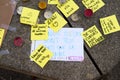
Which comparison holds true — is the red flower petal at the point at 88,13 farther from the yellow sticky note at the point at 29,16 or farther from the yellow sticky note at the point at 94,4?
the yellow sticky note at the point at 29,16

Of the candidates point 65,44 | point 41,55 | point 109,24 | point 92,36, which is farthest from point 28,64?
point 109,24

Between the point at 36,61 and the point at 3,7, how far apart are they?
14.1 inches

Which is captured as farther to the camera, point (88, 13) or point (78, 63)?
point (88, 13)

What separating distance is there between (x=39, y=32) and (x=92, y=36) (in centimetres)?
27

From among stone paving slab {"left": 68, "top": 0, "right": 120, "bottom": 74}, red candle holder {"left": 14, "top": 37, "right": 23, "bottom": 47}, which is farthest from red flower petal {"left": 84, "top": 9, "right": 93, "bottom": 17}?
red candle holder {"left": 14, "top": 37, "right": 23, "bottom": 47}

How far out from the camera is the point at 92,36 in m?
1.42

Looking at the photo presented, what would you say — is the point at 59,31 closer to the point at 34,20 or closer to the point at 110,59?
the point at 34,20

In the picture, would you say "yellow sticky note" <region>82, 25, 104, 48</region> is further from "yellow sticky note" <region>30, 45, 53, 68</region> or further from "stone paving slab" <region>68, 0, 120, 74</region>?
"yellow sticky note" <region>30, 45, 53, 68</region>

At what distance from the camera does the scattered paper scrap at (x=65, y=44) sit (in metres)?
1.37

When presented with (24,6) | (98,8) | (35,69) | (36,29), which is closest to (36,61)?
(35,69)

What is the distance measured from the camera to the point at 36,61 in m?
1.37

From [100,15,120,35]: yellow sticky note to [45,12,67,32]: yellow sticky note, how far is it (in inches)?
7.8

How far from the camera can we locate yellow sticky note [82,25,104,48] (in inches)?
55.2

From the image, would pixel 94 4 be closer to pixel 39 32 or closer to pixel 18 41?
pixel 39 32
